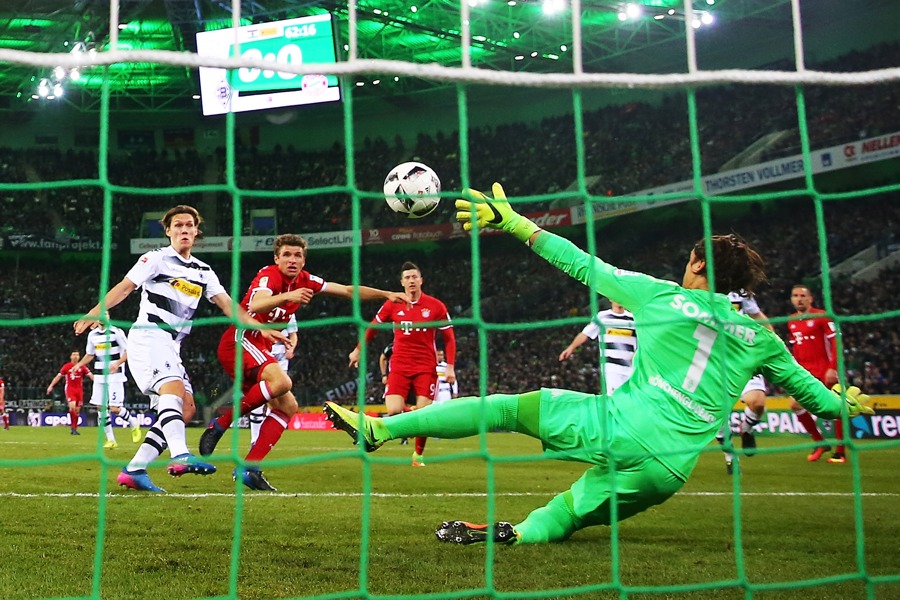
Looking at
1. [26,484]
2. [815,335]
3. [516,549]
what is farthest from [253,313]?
[815,335]

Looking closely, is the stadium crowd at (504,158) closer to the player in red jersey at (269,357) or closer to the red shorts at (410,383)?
the red shorts at (410,383)

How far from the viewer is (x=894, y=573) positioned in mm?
3668

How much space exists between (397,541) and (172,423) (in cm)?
208

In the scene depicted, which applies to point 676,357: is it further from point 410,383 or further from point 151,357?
point 410,383

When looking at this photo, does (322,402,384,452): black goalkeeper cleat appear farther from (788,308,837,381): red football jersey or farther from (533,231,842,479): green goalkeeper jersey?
(788,308,837,381): red football jersey

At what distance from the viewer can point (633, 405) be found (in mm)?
3342

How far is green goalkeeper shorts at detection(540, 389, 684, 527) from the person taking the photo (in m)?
3.29

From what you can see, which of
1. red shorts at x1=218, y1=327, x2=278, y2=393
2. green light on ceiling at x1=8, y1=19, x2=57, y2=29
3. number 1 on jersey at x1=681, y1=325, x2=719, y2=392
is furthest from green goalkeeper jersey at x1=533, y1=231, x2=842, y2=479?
green light on ceiling at x1=8, y1=19, x2=57, y2=29

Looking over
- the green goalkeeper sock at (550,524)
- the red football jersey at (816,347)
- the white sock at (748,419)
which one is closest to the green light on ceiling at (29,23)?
the red football jersey at (816,347)

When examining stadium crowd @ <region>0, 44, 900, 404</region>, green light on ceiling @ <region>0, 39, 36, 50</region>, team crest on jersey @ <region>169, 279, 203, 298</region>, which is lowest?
team crest on jersey @ <region>169, 279, 203, 298</region>

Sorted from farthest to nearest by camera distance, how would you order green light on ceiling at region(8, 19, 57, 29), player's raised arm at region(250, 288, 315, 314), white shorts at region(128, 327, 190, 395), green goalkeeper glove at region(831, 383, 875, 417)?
green light on ceiling at region(8, 19, 57, 29), white shorts at region(128, 327, 190, 395), player's raised arm at region(250, 288, 315, 314), green goalkeeper glove at region(831, 383, 875, 417)

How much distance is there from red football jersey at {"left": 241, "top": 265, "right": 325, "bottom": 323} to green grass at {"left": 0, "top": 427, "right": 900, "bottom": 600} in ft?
4.09

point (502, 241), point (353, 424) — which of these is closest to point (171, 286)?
point (353, 424)

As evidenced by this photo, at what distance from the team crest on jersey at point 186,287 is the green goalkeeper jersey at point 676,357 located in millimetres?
3102
